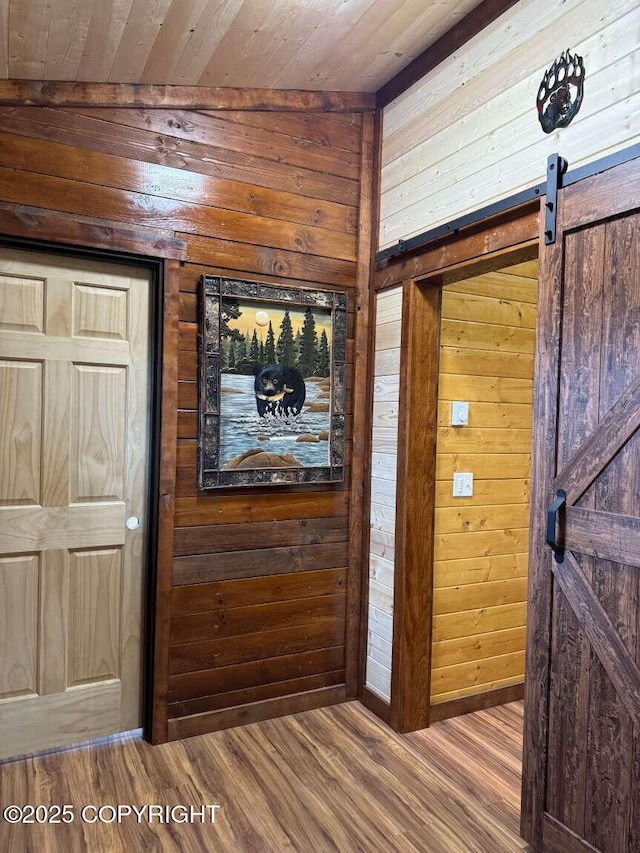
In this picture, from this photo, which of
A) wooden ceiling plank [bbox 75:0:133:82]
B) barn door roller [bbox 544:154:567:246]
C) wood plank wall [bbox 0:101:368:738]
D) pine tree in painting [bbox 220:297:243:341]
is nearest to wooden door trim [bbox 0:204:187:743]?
wood plank wall [bbox 0:101:368:738]

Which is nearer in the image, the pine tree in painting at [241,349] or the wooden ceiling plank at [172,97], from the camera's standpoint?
the wooden ceiling plank at [172,97]

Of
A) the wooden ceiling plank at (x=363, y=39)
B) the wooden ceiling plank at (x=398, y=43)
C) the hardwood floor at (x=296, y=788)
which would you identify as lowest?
the hardwood floor at (x=296, y=788)

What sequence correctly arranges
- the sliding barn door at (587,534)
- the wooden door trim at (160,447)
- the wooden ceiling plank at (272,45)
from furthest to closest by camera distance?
the wooden door trim at (160,447), the wooden ceiling plank at (272,45), the sliding barn door at (587,534)

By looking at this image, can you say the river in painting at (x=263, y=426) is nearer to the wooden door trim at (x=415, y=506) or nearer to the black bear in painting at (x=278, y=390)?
the black bear in painting at (x=278, y=390)

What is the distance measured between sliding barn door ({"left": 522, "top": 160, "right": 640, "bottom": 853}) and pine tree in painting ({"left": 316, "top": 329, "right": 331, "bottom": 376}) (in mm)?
1094

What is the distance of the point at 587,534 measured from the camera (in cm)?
183

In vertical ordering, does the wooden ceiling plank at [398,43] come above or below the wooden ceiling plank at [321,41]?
above

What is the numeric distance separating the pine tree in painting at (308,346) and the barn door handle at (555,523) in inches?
50.8

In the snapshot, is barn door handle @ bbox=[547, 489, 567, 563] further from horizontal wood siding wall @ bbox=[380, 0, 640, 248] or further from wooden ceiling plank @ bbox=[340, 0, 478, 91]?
wooden ceiling plank @ bbox=[340, 0, 478, 91]

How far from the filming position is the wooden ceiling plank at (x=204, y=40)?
2.05 meters

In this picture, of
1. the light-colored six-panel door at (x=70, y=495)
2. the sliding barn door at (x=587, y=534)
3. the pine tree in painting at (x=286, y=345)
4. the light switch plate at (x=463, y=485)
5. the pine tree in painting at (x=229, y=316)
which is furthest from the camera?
the light switch plate at (x=463, y=485)

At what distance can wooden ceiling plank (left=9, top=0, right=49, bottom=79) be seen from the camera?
73.8 inches

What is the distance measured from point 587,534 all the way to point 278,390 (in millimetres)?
1431

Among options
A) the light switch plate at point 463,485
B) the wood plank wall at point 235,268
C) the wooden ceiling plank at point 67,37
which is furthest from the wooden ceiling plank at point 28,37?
the light switch plate at point 463,485
